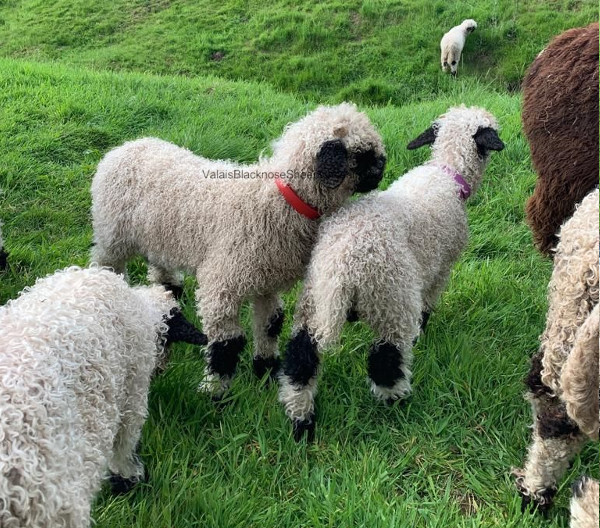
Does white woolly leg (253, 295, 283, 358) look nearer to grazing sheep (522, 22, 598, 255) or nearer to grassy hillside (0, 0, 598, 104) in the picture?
grazing sheep (522, 22, 598, 255)

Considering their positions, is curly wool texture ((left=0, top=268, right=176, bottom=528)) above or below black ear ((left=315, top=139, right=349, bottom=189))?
below

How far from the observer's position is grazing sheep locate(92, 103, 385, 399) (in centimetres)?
307

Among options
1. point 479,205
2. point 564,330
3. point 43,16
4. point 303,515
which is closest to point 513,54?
point 479,205

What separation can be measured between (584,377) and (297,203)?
5.53 feet

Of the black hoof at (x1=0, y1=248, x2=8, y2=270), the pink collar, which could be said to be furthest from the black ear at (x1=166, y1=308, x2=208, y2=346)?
the black hoof at (x1=0, y1=248, x2=8, y2=270)

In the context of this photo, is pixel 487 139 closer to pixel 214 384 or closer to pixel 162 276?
pixel 214 384

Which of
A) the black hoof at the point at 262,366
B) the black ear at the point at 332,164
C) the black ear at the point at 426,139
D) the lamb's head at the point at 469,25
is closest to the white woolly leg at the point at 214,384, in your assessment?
the black hoof at the point at 262,366

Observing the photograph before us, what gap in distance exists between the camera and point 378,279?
2768mm

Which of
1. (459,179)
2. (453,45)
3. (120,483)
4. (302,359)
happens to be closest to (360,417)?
(302,359)

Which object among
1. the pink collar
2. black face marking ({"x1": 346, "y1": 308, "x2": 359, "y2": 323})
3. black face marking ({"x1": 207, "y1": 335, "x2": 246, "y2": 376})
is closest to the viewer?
black face marking ({"x1": 346, "y1": 308, "x2": 359, "y2": 323})

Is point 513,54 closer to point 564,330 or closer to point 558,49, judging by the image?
point 558,49

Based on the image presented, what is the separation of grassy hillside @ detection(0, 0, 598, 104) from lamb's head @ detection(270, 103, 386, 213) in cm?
600

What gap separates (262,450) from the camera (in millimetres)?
2898

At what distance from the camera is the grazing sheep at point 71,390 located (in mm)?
1676
